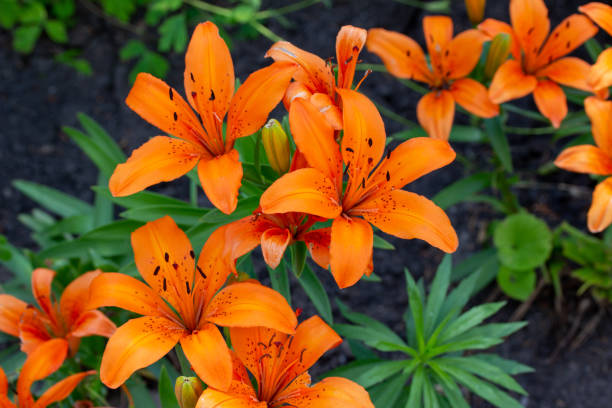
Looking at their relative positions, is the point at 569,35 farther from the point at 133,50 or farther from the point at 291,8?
the point at 133,50

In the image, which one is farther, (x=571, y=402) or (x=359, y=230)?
(x=571, y=402)

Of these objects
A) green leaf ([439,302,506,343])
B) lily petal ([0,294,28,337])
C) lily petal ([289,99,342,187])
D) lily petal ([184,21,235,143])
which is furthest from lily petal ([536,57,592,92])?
lily petal ([0,294,28,337])

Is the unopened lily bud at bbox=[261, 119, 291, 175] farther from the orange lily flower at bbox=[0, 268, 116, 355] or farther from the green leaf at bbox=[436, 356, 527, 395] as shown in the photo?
the green leaf at bbox=[436, 356, 527, 395]

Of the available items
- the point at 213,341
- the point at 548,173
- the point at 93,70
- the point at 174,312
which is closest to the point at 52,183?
the point at 93,70

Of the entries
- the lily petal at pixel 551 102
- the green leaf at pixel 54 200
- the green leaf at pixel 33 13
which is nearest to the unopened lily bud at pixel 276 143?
the lily petal at pixel 551 102

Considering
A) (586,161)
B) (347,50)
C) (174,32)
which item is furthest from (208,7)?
(586,161)

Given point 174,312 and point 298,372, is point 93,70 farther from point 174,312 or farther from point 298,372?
point 298,372
